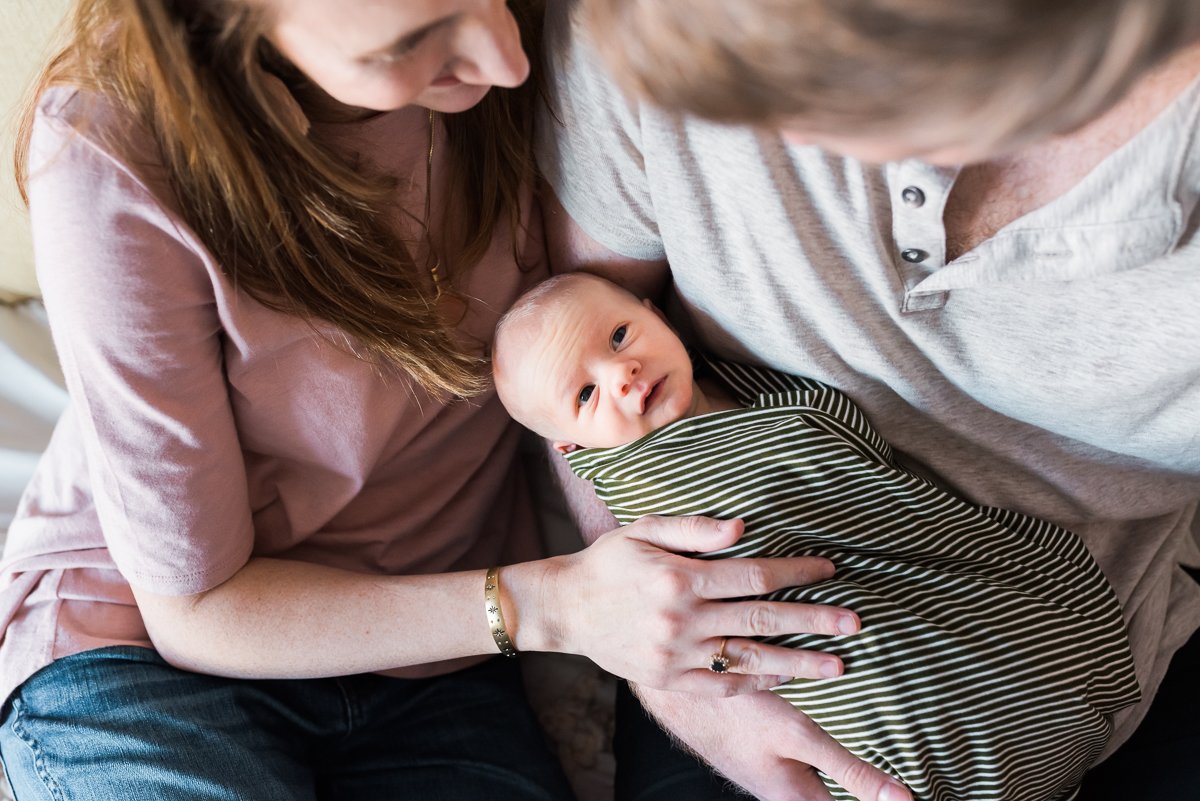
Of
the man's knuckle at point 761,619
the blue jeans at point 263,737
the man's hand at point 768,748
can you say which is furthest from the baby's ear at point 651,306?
the blue jeans at point 263,737

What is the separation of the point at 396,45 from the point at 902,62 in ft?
1.31

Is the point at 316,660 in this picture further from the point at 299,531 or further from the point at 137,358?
the point at 137,358

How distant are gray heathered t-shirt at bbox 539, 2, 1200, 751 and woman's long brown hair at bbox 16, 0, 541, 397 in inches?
3.1

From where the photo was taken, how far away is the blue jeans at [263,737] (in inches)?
45.0

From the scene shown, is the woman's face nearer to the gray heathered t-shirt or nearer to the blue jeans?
the gray heathered t-shirt

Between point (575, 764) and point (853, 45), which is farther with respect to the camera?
point (575, 764)

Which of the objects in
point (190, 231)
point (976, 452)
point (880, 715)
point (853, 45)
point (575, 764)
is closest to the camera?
point (853, 45)

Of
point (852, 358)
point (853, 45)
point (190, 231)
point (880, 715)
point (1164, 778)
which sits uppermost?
point (853, 45)

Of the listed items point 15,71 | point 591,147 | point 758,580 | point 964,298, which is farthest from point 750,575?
point 15,71

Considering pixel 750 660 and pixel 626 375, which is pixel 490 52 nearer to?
pixel 626 375

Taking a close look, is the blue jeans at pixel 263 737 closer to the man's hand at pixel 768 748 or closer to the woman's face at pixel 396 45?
the man's hand at pixel 768 748

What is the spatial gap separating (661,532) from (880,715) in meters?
0.29

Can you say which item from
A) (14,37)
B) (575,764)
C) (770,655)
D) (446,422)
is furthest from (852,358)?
(14,37)

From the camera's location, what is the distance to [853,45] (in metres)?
0.63
